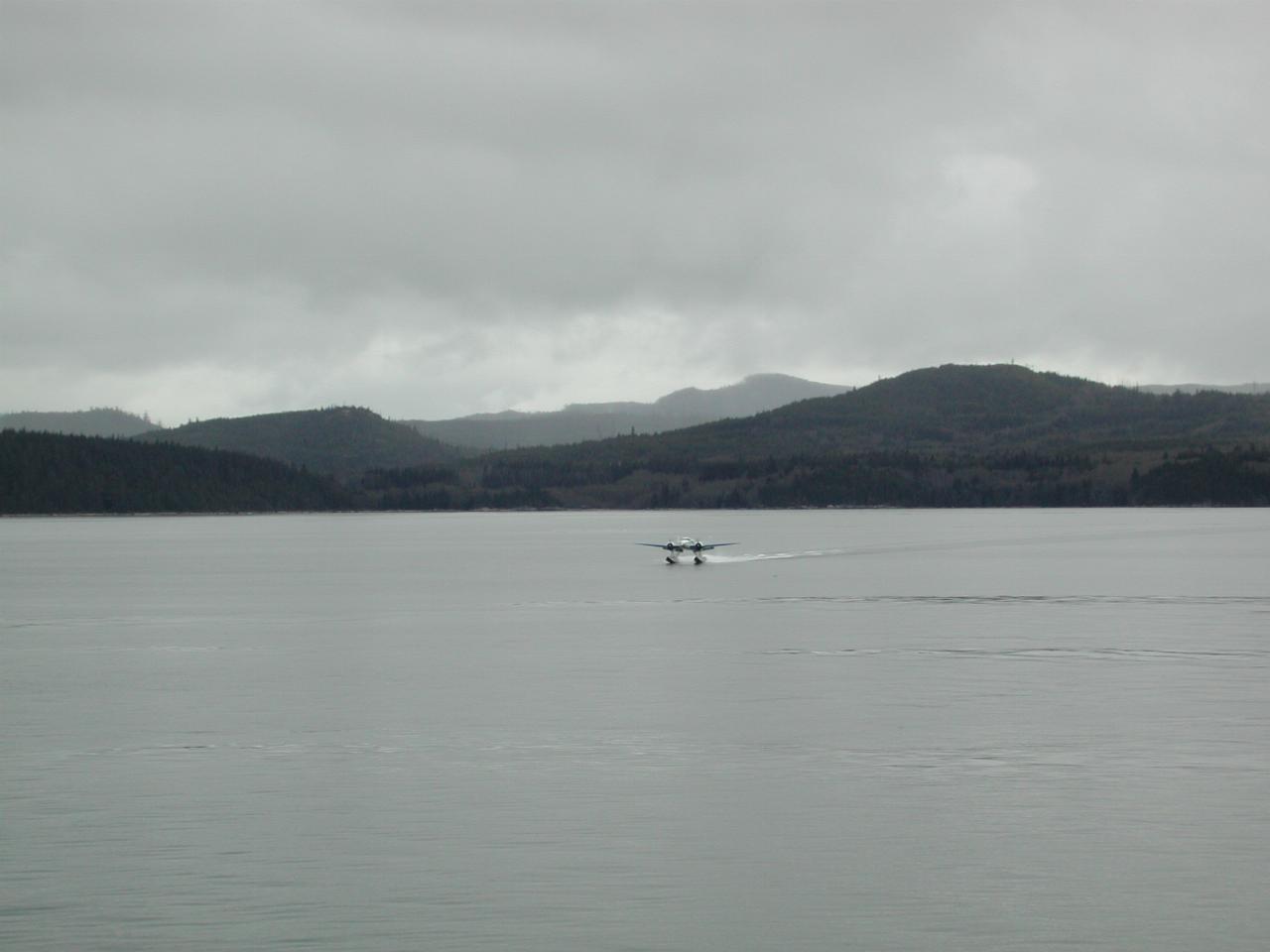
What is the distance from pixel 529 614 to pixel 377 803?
5801 cm

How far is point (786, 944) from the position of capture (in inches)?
923

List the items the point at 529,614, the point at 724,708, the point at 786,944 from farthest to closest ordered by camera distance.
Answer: the point at 529,614
the point at 724,708
the point at 786,944

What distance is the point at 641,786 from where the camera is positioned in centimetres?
3606

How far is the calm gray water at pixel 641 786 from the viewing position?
985 inches

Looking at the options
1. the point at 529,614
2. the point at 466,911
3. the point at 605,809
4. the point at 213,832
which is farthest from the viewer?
the point at 529,614

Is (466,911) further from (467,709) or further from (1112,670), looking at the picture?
(1112,670)

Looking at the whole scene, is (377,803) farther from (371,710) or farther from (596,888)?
(371,710)

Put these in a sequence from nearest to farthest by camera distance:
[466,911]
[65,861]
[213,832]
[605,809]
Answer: [466,911], [65,861], [213,832], [605,809]

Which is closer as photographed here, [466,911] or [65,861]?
[466,911]

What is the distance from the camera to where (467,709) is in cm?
4988

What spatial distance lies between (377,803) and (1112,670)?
33205 mm

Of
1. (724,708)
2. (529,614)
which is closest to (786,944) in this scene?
(724,708)

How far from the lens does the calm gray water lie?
25.0 metres

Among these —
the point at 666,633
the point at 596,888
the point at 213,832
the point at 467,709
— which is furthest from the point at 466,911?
the point at 666,633
